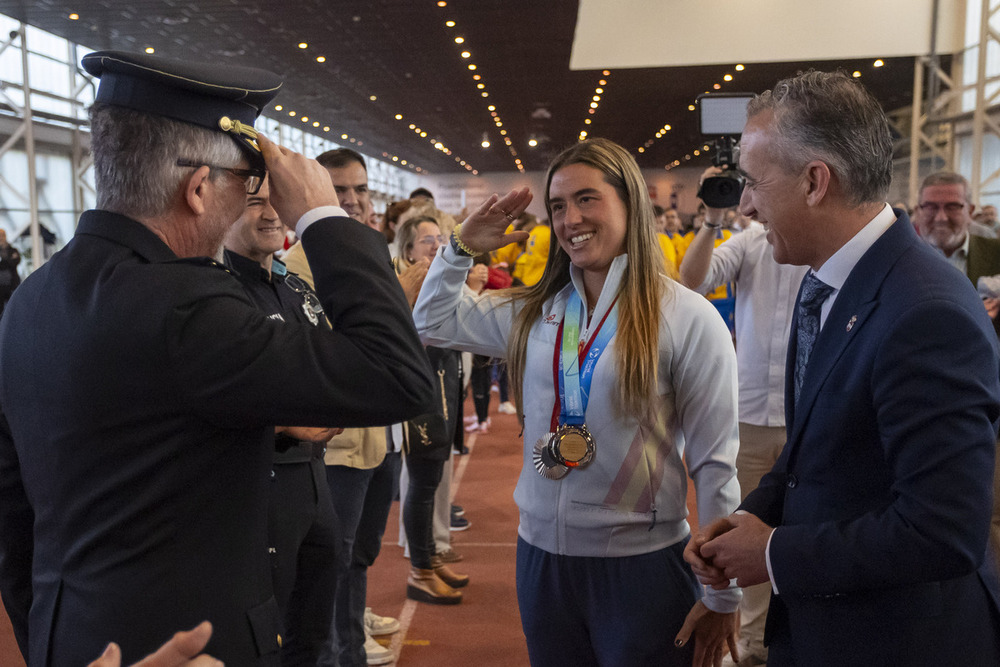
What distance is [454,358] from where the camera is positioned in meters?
3.50

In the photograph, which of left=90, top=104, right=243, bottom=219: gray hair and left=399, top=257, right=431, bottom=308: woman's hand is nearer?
left=90, top=104, right=243, bottom=219: gray hair

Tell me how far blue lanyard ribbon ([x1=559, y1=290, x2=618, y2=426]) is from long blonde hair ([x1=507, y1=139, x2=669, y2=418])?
0.04 metres

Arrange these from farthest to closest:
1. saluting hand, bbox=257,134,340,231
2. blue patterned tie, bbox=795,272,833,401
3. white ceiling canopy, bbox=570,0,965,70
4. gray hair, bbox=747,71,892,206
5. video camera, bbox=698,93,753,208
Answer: white ceiling canopy, bbox=570,0,965,70
video camera, bbox=698,93,753,208
blue patterned tie, bbox=795,272,833,401
gray hair, bbox=747,71,892,206
saluting hand, bbox=257,134,340,231

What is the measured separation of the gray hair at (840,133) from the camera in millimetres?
1203

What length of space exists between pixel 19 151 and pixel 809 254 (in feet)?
29.5

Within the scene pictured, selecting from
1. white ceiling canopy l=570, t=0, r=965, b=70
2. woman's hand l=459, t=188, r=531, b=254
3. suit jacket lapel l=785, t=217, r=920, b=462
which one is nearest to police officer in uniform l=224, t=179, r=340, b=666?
woman's hand l=459, t=188, r=531, b=254

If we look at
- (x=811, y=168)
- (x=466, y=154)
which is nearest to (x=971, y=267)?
(x=811, y=168)

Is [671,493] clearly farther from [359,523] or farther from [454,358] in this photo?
[454,358]

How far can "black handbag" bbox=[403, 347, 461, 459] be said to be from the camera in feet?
10.2

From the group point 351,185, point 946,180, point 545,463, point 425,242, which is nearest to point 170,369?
point 545,463

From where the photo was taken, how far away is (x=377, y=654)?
9.57 ft

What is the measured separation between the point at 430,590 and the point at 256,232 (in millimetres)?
2144

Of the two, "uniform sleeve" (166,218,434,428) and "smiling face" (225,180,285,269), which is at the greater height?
"smiling face" (225,180,285,269)

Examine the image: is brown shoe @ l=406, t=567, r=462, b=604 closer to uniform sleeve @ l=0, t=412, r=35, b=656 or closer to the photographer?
the photographer
